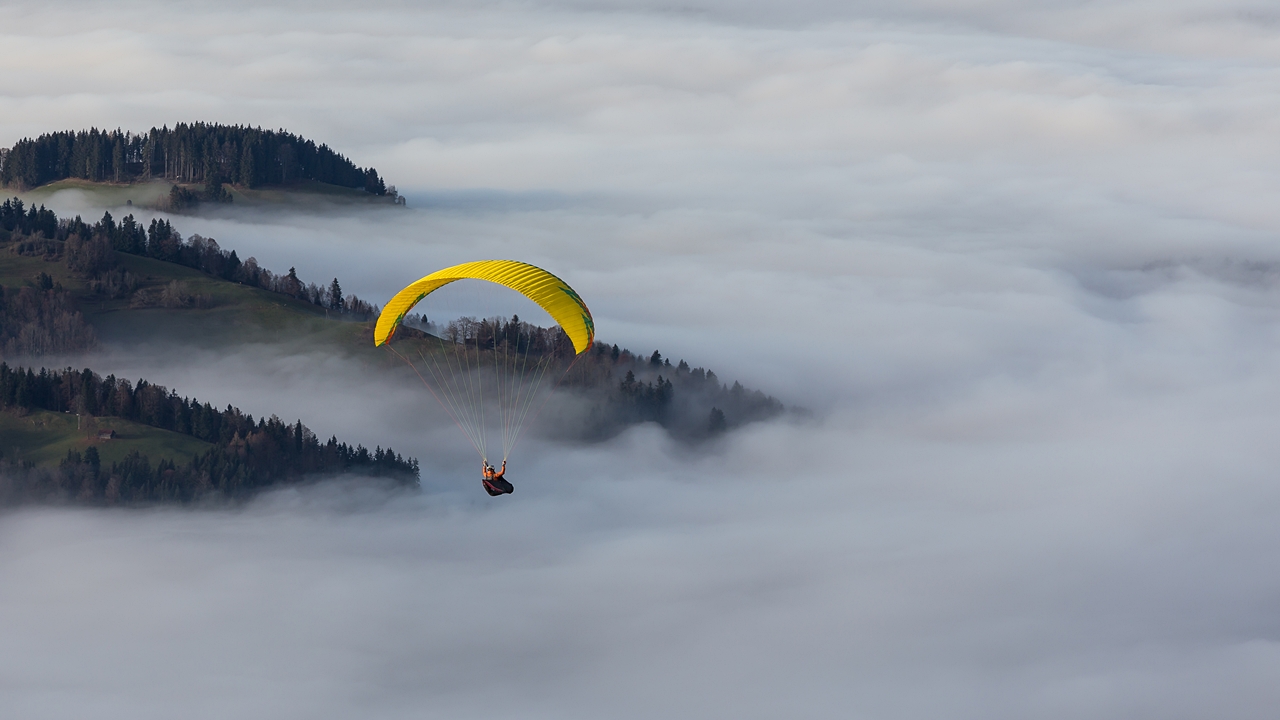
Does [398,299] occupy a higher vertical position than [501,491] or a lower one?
higher

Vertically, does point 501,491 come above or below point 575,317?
below

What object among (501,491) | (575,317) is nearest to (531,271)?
(575,317)

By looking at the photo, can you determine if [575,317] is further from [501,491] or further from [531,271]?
[501,491]

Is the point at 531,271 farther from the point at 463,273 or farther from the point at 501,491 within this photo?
the point at 501,491

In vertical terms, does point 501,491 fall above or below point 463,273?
below

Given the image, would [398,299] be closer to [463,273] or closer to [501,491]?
[463,273]

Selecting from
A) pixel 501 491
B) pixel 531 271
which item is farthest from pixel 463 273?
pixel 501 491
